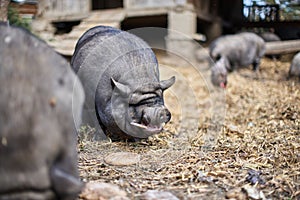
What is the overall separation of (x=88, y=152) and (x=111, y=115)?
37 centimetres

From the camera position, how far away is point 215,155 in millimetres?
2961

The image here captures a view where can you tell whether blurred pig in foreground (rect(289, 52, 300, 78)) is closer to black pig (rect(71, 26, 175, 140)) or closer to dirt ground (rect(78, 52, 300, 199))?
dirt ground (rect(78, 52, 300, 199))

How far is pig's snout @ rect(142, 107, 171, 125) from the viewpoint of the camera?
118 inches

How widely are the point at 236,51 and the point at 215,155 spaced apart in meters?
6.21

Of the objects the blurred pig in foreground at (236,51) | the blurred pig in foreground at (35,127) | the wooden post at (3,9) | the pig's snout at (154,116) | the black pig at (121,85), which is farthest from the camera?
the blurred pig in foreground at (236,51)

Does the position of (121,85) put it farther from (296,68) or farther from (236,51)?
(236,51)

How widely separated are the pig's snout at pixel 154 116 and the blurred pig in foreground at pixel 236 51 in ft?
16.0

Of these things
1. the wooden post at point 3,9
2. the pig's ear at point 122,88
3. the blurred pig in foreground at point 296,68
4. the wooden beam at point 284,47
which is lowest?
the blurred pig in foreground at point 296,68

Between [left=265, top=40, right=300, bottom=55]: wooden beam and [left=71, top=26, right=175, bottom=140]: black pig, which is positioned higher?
[left=71, top=26, right=175, bottom=140]: black pig

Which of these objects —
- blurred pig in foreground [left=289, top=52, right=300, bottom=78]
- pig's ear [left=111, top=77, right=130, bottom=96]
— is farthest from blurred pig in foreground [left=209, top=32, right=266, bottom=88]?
pig's ear [left=111, top=77, right=130, bottom=96]

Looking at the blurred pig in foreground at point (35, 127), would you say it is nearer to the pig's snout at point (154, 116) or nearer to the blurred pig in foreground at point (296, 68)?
the pig's snout at point (154, 116)

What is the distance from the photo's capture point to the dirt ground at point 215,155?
2.30 metres


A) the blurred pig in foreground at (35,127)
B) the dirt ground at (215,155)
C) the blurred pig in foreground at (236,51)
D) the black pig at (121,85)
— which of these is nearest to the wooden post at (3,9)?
the black pig at (121,85)

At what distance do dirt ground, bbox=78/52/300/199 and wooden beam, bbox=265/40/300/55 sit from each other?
12.8ft
